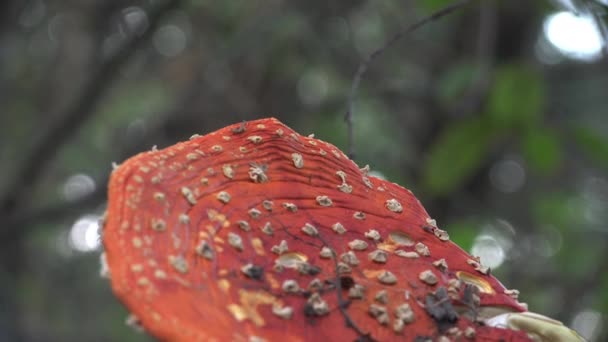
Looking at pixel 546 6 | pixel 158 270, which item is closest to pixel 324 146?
pixel 158 270

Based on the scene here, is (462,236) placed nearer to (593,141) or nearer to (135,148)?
(593,141)

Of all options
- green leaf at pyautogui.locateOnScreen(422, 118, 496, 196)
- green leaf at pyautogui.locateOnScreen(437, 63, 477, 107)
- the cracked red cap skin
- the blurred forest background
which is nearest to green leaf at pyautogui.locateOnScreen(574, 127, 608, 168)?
the blurred forest background

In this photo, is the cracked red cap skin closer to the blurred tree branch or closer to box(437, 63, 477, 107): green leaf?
box(437, 63, 477, 107): green leaf

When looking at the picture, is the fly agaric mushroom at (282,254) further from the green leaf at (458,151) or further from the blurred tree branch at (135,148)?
the blurred tree branch at (135,148)

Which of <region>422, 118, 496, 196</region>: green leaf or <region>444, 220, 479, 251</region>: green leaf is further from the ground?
<region>422, 118, 496, 196</region>: green leaf

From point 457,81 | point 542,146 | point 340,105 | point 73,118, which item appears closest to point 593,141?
point 542,146
